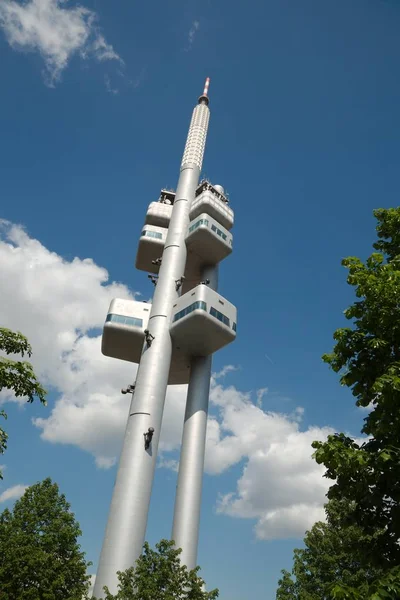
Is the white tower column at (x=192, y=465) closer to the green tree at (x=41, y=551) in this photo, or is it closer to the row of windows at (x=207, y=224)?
the green tree at (x=41, y=551)

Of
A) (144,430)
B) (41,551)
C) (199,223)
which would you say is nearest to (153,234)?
(199,223)

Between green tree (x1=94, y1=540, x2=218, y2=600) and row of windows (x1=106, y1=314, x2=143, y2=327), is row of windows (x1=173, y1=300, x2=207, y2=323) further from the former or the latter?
green tree (x1=94, y1=540, x2=218, y2=600)

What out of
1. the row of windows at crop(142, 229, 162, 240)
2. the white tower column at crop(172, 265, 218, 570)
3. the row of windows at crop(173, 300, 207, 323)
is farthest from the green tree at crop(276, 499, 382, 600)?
the row of windows at crop(142, 229, 162, 240)

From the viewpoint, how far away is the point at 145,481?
129 feet

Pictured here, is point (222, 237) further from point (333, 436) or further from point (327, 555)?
point (333, 436)

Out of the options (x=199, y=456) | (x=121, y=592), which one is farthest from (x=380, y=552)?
(x=199, y=456)

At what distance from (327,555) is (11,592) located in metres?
28.4

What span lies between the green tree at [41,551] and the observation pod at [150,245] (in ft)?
97.8

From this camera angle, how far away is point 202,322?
46344 mm

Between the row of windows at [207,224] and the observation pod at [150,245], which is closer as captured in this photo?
the row of windows at [207,224]

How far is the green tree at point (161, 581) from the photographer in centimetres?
2727

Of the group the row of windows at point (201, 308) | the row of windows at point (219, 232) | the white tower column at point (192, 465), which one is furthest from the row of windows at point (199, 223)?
the white tower column at point (192, 465)

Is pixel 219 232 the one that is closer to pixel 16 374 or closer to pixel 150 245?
pixel 150 245

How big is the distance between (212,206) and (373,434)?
46.5 meters
